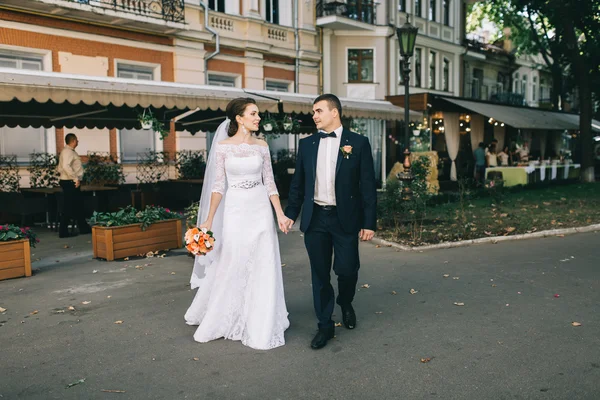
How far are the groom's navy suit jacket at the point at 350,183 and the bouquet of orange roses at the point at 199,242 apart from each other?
31.7 inches

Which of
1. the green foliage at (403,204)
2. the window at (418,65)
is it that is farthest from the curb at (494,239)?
the window at (418,65)

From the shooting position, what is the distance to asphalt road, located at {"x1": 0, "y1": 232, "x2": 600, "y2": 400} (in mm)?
3830

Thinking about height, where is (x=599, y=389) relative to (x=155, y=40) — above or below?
below

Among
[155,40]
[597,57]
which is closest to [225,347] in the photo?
[155,40]

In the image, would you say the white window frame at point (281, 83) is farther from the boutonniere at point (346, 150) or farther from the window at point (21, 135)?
the boutonniere at point (346, 150)

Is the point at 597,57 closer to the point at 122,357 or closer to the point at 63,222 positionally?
the point at 63,222

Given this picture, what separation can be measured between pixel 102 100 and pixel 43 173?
4992 mm

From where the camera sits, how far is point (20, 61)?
14625mm

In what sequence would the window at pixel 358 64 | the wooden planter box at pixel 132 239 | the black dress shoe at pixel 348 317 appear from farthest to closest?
the window at pixel 358 64 < the wooden planter box at pixel 132 239 < the black dress shoe at pixel 348 317

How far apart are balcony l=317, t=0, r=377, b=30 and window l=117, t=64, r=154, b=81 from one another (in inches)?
323

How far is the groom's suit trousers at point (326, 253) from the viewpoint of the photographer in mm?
4711

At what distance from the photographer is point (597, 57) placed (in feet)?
77.5

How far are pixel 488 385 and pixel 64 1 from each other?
14.3m

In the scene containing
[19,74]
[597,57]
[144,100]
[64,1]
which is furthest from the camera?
[597,57]
